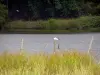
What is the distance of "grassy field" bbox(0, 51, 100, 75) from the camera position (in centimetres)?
884

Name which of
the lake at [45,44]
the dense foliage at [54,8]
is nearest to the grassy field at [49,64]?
the lake at [45,44]

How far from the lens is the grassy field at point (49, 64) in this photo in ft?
29.0

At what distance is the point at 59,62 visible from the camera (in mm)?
9531

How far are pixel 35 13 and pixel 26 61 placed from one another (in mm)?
32244

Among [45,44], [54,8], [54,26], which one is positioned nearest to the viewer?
[45,44]

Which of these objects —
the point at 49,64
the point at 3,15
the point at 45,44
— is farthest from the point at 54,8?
the point at 49,64

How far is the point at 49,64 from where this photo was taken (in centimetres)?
941

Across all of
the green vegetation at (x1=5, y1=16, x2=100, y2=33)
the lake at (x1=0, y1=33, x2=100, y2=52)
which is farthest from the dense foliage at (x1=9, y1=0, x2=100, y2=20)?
the lake at (x1=0, y1=33, x2=100, y2=52)

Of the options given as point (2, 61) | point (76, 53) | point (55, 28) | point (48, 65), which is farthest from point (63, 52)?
point (55, 28)

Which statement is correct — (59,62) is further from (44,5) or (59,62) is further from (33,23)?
(44,5)

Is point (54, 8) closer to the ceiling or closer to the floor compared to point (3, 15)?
closer to the floor

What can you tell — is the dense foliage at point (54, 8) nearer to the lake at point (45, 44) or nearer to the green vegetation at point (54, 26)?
the green vegetation at point (54, 26)

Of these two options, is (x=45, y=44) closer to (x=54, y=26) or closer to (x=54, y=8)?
(x=54, y=26)

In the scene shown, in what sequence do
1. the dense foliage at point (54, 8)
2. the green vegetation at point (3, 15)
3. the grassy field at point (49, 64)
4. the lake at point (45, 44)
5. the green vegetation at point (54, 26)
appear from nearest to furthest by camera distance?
1. the grassy field at point (49, 64)
2. the lake at point (45, 44)
3. the green vegetation at point (54, 26)
4. the green vegetation at point (3, 15)
5. the dense foliage at point (54, 8)
